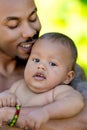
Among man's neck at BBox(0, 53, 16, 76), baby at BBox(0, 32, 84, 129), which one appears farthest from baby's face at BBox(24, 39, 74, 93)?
man's neck at BBox(0, 53, 16, 76)

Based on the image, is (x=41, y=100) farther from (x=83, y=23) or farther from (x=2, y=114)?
(x=83, y=23)

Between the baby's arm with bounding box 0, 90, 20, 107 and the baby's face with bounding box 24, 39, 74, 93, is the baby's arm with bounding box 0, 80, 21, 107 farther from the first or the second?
the baby's face with bounding box 24, 39, 74, 93

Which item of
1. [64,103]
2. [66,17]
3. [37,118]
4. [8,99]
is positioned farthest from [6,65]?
[66,17]

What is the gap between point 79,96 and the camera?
12.3 feet

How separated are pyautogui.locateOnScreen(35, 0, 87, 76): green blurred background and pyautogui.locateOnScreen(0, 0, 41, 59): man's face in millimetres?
3534

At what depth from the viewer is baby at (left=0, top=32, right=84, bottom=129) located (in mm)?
3716

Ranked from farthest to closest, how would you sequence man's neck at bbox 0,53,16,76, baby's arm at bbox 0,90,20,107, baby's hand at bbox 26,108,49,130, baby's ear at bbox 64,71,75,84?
1. man's neck at bbox 0,53,16,76
2. baby's ear at bbox 64,71,75,84
3. baby's arm at bbox 0,90,20,107
4. baby's hand at bbox 26,108,49,130

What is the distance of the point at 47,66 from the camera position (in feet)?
12.5

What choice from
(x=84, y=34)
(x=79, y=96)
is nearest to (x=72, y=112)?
(x=79, y=96)

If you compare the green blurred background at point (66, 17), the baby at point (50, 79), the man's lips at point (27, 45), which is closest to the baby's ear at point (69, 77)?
the baby at point (50, 79)

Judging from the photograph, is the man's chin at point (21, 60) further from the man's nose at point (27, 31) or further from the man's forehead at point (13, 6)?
the man's forehead at point (13, 6)

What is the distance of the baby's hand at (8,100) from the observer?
3.75 m

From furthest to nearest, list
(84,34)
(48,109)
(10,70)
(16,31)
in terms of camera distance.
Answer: (84,34)
(10,70)
(16,31)
(48,109)

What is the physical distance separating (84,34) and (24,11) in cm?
377
